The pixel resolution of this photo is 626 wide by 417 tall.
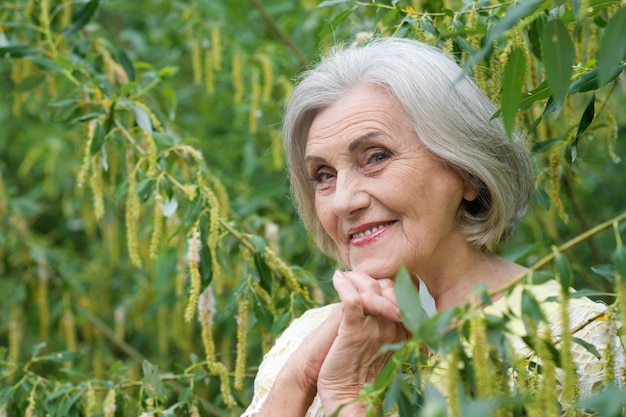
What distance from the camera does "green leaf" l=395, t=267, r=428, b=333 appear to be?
1225 mm

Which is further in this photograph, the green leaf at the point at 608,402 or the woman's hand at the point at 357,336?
the woman's hand at the point at 357,336

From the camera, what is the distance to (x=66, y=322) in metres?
3.64

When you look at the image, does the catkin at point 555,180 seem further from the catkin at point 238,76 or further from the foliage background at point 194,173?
the catkin at point 238,76

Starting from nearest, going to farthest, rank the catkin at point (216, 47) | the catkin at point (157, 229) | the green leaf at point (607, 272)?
the green leaf at point (607, 272)
the catkin at point (157, 229)
the catkin at point (216, 47)

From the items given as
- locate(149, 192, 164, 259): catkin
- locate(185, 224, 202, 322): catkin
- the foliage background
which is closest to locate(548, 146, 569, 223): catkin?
the foliage background

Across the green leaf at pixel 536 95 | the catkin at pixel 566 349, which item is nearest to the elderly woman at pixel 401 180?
the green leaf at pixel 536 95

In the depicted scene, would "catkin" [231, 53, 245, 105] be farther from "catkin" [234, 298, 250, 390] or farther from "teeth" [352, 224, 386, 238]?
"teeth" [352, 224, 386, 238]

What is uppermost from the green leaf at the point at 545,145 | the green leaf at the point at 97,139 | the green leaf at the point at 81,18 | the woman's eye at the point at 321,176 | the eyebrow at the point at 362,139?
the green leaf at the point at 81,18

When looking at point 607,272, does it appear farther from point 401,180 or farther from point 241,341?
point 241,341

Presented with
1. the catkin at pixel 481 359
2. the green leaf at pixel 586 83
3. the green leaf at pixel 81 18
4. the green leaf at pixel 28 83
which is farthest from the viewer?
the green leaf at pixel 28 83

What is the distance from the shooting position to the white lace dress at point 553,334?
5.68ft

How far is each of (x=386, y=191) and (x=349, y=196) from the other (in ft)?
0.27

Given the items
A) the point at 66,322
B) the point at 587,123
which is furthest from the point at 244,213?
the point at 587,123

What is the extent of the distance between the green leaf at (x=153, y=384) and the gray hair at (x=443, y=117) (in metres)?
0.65
